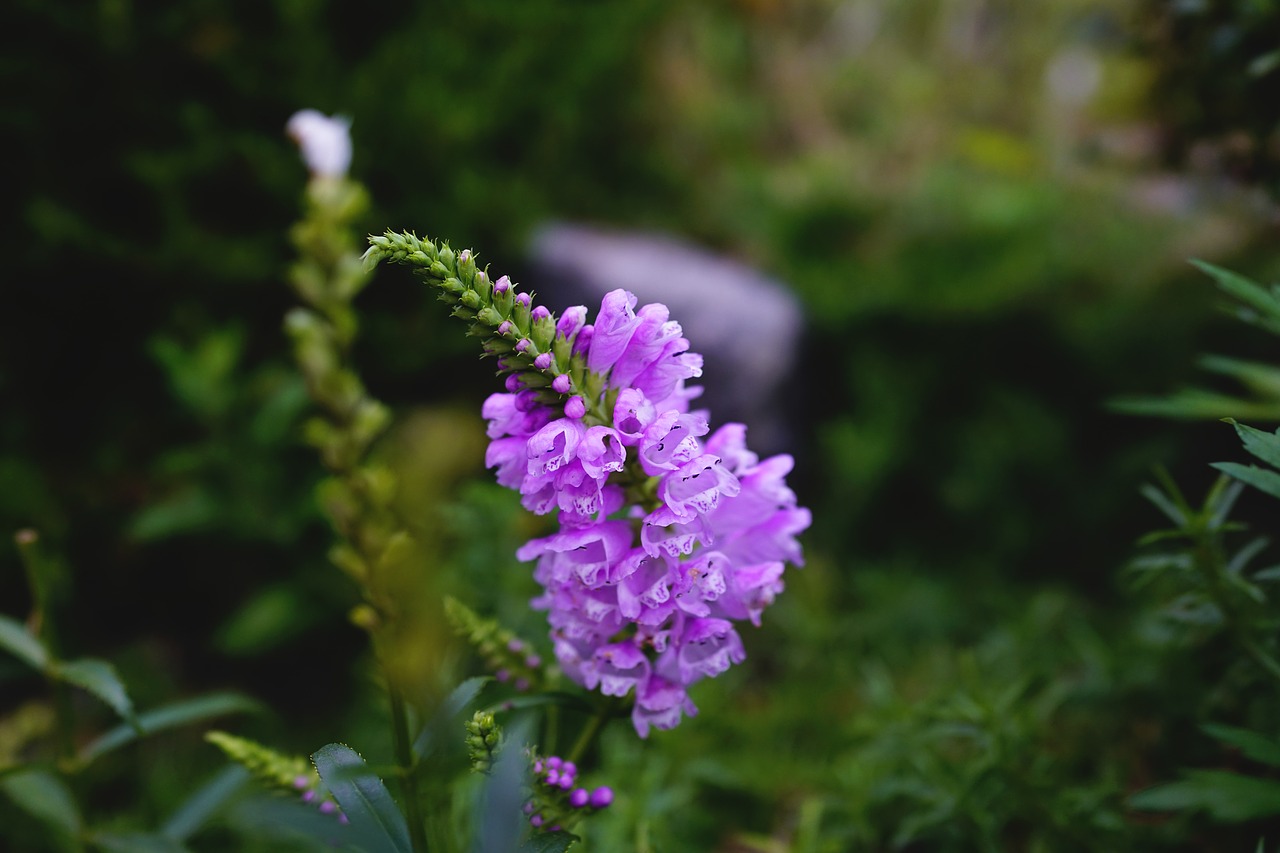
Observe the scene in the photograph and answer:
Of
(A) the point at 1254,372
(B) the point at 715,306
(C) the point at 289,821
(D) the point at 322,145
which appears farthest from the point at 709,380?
(C) the point at 289,821

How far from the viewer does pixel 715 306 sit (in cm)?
339

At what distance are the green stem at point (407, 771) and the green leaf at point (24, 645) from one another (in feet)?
2.41

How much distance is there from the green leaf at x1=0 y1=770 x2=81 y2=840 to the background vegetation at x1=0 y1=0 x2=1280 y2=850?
1.93 feet

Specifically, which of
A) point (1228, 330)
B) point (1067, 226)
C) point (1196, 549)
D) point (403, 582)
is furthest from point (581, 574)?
point (1067, 226)

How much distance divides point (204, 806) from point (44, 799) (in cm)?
25

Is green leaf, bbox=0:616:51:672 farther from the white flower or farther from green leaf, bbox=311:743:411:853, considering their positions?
the white flower

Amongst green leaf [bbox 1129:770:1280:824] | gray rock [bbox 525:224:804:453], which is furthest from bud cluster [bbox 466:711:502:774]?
gray rock [bbox 525:224:804:453]

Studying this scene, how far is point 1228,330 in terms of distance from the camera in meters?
2.93

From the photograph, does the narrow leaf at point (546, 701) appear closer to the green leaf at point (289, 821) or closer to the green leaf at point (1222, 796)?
the green leaf at point (289, 821)

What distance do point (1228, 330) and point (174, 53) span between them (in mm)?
3490

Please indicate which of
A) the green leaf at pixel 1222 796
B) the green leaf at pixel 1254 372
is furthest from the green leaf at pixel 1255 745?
the green leaf at pixel 1254 372

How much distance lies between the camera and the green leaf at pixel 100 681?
1277mm

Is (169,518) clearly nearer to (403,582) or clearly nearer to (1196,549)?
(403,582)

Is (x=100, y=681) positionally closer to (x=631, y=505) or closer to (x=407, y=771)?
(x=407, y=771)
